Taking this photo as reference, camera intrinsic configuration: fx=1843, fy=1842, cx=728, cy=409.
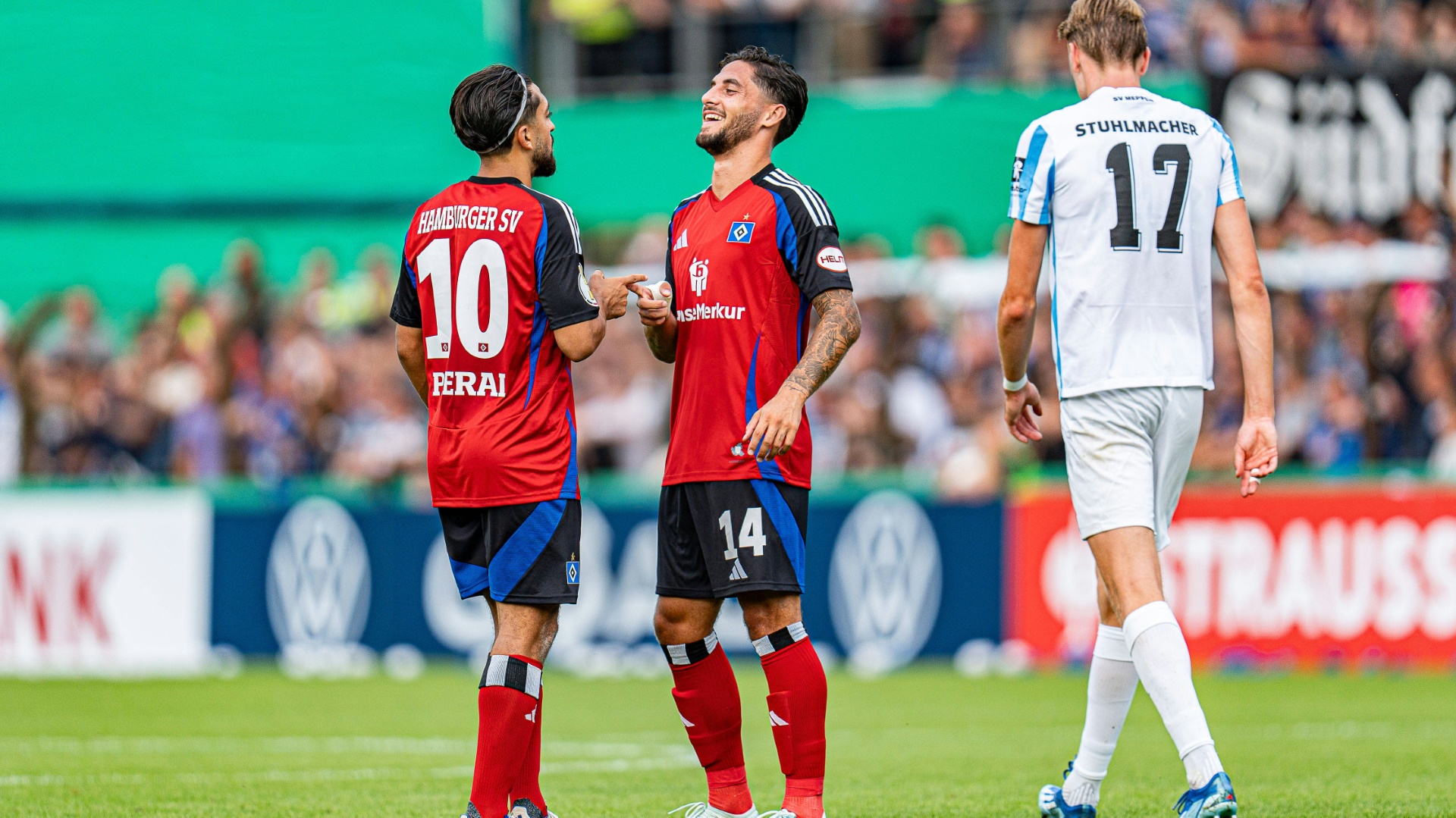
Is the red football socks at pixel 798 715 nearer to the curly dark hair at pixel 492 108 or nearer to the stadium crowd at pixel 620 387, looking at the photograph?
the curly dark hair at pixel 492 108

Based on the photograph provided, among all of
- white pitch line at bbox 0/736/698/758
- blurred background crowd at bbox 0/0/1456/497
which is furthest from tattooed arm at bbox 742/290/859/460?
blurred background crowd at bbox 0/0/1456/497

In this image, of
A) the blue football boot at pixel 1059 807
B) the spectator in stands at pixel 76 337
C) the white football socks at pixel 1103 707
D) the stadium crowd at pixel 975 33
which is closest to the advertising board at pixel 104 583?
the spectator in stands at pixel 76 337

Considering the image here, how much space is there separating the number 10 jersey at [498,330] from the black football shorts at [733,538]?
1.33 ft

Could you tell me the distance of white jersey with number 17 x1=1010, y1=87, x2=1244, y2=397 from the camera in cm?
595

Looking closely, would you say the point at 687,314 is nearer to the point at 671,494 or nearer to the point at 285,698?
the point at 671,494

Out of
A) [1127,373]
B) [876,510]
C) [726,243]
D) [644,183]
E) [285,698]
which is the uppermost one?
[644,183]

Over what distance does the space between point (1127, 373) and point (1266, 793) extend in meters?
2.24

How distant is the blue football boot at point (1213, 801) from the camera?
212 inches

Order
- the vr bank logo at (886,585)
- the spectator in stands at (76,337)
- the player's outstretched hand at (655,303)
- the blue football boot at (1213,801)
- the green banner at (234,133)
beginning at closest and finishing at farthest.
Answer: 1. the blue football boot at (1213,801)
2. the player's outstretched hand at (655,303)
3. the vr bank logo at (886,585)
4. the spectator in stands at (76,337)
5. the green banner at (234,133)

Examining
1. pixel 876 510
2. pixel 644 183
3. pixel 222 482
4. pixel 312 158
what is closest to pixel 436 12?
pixel 312 158

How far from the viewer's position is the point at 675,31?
21234 mm

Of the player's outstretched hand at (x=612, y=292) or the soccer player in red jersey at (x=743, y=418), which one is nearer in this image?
the soccer player in red jersey at (x=743, y=418)

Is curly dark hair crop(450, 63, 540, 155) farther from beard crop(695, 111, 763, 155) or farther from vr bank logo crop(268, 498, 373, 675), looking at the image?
vr bank logo crop(268, 498, 373, 675)

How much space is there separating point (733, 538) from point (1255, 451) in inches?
67.5
